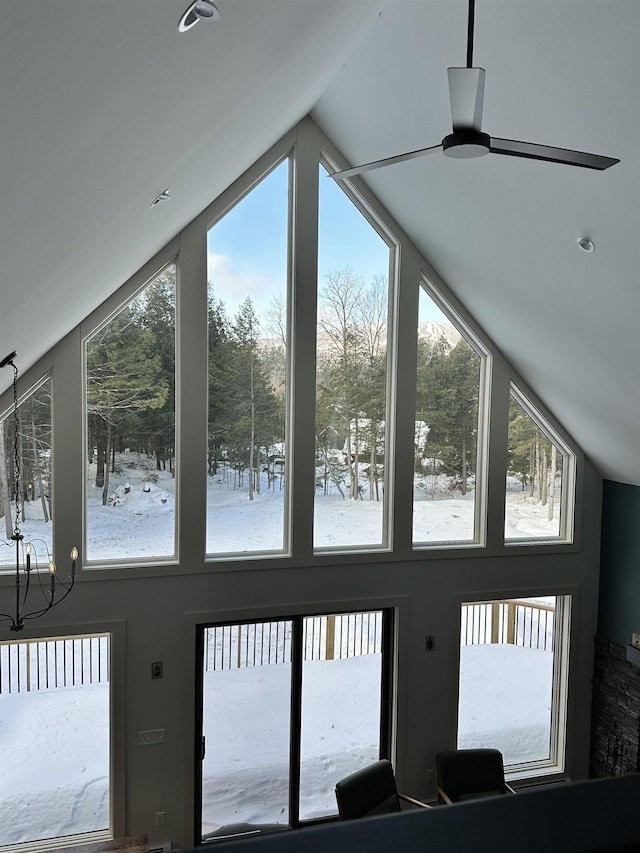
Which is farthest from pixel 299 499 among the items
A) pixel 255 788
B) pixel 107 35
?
pixel 107 35

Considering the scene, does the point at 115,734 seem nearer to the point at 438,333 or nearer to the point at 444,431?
the point at 444,431

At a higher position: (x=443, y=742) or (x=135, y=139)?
(x=135, y=139)

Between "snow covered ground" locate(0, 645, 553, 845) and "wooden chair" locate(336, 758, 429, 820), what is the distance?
0.78 metres

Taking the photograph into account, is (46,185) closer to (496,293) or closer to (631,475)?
(496,293)

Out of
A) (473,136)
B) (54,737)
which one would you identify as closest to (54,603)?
(54,737)

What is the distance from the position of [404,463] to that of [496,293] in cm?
169

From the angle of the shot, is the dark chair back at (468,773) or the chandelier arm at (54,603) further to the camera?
the dark chair back at (468,773)

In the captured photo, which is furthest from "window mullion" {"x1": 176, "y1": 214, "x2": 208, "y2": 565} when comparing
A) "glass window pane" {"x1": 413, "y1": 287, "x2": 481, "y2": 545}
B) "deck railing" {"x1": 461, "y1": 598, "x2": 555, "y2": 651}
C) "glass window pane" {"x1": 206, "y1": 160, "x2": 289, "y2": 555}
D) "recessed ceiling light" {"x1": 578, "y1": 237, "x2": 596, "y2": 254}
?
"recessed ceiling light" {"x1": 578, "y1": 237, "x2": 596, "y2": 254}

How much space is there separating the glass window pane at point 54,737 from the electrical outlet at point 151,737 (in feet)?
0.95

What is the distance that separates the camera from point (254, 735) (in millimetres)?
5930

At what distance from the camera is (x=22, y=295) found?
2561 mm

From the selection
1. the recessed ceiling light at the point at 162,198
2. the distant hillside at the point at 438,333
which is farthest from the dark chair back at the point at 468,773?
the recessed ceiling light at the point at 162,198

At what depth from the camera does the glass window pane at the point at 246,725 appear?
5.77 metres

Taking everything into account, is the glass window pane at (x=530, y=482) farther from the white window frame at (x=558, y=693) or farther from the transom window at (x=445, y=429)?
the white window frame at (x=558, y=693)
